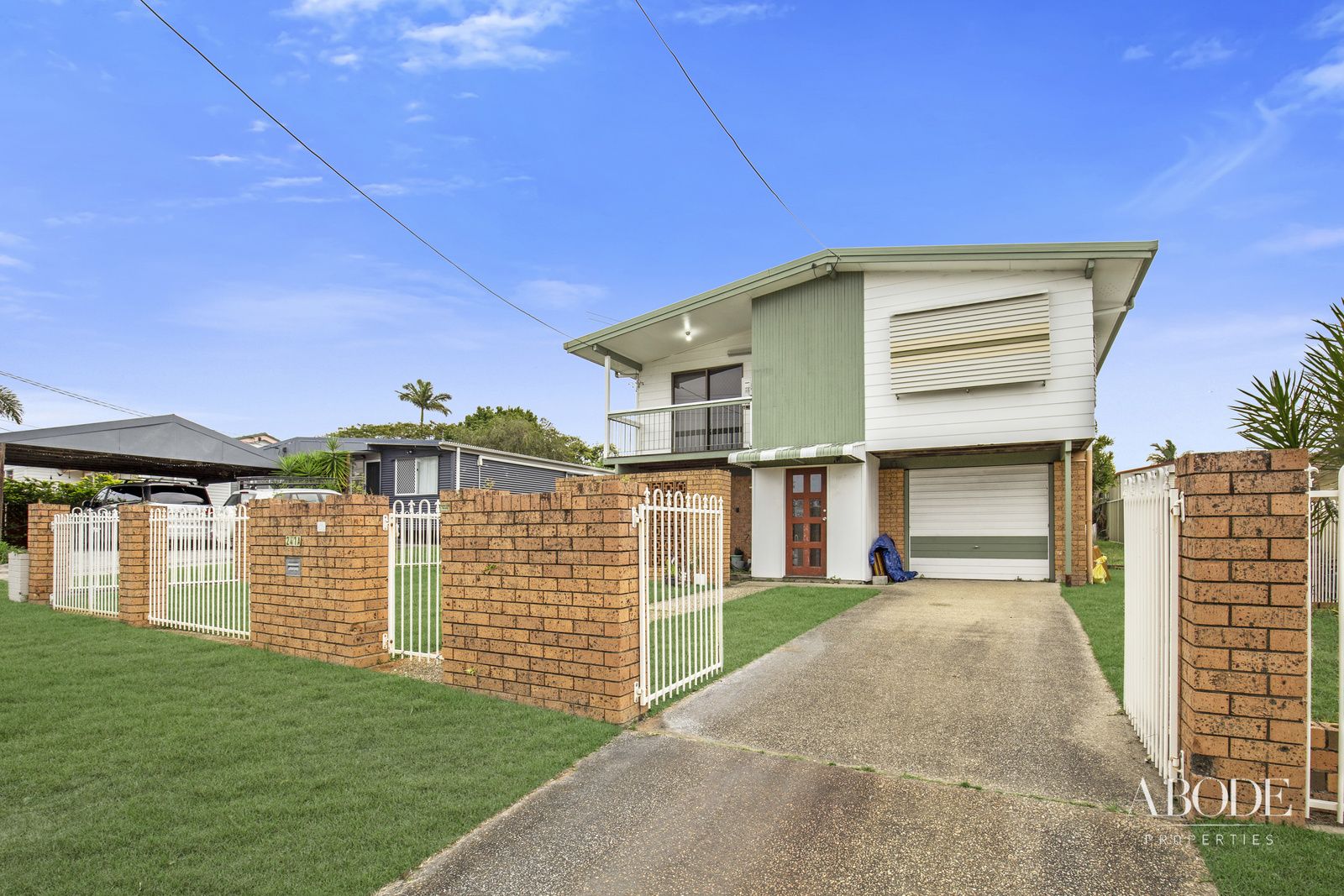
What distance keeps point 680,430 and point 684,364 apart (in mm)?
1764

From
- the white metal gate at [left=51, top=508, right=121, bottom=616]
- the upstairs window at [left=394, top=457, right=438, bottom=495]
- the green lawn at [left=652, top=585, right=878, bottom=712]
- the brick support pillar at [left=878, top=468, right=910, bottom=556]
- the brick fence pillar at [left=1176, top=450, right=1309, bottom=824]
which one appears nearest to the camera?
the brick fence pillar at [left=1176, top=450, right=1309, bottom=824]

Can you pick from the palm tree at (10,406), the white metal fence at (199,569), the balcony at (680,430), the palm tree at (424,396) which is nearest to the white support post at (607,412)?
the balcony at (680,430)

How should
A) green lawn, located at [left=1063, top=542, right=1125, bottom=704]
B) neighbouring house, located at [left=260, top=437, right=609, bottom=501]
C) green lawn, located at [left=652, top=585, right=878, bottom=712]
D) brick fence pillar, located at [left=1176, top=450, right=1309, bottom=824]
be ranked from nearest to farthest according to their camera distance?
brick fence pillar, located at [left=1176, top=450, right=1309, bottom=824] < green lawn, located at [left=1063, top=542, right=1125, bottom=704] < green lawn, located at [left=652, top=585, right=878, bottom=712] < neighbouring house, located at [left=260, top=437, right=609, bottom=501]

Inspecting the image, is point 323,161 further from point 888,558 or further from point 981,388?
point 888,558

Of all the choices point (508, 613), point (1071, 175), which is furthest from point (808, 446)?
point (508, 613)

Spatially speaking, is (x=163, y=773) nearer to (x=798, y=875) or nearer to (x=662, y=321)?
(x=798, y=875)

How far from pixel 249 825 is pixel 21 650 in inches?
244

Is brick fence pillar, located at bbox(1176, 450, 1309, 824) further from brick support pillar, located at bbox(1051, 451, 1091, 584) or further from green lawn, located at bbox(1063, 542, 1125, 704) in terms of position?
brick support pillar, located at bbox(1051, 451, 1091, 584)

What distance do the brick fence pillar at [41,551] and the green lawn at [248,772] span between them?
5766mm

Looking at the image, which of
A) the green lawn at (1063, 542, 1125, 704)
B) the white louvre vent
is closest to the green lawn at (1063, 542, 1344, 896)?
the green lawn at (1063, 542, 1125, 704)

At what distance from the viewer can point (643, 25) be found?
9.07 meters

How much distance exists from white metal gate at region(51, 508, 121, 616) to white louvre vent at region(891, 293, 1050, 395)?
12.5 meters

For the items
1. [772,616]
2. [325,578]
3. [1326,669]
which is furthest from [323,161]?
[1326,669]

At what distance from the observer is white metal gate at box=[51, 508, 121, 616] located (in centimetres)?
948
